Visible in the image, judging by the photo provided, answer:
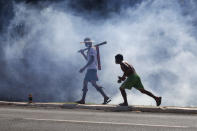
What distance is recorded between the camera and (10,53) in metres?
20.9

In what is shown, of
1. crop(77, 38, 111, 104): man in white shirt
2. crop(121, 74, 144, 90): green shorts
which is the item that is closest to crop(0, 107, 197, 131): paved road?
crop(121, 74, 144, 90): green shorts

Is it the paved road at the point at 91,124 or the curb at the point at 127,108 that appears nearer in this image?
the paved road at the point at 91,124

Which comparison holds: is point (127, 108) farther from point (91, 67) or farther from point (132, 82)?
point (91, 67)

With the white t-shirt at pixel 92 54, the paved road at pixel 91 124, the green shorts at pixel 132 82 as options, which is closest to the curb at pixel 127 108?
the green shorts at pixel 132 82

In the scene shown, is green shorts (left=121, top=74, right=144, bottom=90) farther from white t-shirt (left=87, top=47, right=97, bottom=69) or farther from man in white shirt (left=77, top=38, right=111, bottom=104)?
white t-shirt (left=87, top=47, right=97, bottom=69)

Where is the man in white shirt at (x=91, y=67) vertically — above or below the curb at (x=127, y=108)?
above

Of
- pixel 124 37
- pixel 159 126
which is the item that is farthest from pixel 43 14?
pixel 159 126

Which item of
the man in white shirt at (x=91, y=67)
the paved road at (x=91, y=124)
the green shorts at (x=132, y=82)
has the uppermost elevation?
the man in white shirt at (x=91, y=67)

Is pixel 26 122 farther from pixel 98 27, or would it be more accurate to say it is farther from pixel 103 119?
pixel 98 27

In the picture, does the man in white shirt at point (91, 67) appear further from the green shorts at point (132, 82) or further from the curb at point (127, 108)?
the green shorts at point (132, 82)

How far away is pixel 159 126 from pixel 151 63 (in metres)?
12.5

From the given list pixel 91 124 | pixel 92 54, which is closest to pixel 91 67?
pixel 92 54

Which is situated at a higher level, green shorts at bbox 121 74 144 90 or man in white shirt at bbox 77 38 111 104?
man in white shirt at bbox 77 38 111 104

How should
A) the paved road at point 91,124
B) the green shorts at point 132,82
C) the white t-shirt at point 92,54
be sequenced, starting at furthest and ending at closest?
the white t-shirt at point 92,54
the green shorts at point 132,82
the paved road at point 91,124
